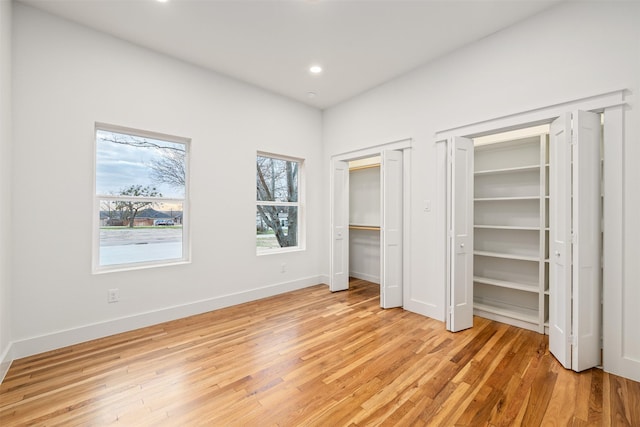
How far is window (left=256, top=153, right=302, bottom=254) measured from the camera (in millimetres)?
4250

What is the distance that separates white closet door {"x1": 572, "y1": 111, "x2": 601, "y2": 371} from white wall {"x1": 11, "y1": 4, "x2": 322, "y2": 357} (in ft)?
11.4

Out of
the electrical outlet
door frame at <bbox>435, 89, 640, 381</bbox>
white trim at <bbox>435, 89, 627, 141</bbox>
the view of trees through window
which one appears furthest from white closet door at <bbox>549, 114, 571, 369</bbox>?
the electrical outlet

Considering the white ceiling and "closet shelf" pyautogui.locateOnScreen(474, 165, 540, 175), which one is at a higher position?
the white ceiling

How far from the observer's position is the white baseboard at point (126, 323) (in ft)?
8.08

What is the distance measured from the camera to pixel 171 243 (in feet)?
11.1

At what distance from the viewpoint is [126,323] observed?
2.94 m

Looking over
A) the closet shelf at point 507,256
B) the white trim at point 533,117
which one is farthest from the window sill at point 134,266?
the closet shelf at point 507,256

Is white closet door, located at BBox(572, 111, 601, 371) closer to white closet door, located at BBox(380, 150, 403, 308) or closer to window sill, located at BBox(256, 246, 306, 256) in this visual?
white closet door, located at BBox(380, 150, 403, 308)

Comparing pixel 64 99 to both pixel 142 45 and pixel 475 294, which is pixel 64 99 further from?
pixel 475 294

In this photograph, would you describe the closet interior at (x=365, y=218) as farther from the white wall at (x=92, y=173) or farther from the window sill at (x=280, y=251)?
the white wall at (x=92, y=173)

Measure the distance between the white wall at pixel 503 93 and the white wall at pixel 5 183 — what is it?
12.3ft

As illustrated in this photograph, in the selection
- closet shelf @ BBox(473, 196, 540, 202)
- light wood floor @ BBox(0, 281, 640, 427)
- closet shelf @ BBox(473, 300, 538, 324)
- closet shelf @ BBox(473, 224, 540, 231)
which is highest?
closet shelf @ BBox(473, 196, 540, 202)

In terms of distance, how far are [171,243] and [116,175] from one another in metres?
0.96

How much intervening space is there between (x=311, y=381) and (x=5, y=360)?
2471 millimetres
